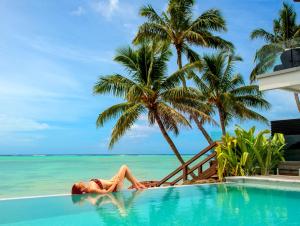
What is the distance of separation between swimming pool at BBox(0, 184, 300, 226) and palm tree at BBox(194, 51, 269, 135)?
13205 mm

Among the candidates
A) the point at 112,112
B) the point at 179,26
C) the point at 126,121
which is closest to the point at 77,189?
the point at 126,121

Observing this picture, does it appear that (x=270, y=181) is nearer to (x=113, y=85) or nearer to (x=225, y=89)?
(x=113, y=85)

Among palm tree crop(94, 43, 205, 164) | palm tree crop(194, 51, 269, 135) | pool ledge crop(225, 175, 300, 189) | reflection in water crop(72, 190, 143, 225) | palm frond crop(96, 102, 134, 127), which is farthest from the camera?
palm tree crop(194, 51, 269, 135)

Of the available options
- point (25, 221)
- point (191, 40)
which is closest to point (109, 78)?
point (191, 40)

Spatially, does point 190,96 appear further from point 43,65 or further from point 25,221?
point 25,221

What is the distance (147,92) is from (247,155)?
7170 mm

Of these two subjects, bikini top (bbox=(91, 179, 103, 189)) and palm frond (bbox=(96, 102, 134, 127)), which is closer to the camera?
bikini top (bbox=(91, 179, 103, 189))

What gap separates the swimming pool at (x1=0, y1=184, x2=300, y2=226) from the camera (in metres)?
5.24

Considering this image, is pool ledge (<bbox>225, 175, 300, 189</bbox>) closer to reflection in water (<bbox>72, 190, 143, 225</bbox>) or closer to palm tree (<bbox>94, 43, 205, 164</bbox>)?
reflection in water (<bbox>72, 190, 143, 225</bbox>)

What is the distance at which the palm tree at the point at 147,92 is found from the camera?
1698cm

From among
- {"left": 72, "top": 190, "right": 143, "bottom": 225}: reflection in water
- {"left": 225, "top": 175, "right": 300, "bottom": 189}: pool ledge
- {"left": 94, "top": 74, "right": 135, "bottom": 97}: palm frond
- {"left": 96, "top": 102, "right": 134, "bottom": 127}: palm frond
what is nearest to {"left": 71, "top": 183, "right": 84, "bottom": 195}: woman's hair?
{"left": 72, "top": 190, "right": 143, "bottom": 225}: reflection in water

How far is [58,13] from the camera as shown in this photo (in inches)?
723

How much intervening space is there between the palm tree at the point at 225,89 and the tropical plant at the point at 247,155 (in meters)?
10.3

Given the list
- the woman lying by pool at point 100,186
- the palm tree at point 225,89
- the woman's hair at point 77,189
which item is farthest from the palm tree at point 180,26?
the woman's hair at point 77,189
